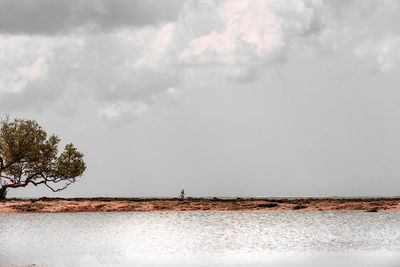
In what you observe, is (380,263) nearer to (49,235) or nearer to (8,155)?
(49,235)

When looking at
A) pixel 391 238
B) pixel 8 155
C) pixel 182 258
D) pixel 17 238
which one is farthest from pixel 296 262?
pixel 8 155

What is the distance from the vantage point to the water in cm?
2519

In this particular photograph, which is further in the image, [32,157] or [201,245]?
[32,157]

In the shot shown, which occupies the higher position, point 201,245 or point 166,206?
point 166,206

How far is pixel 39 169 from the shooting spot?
80.7 meters

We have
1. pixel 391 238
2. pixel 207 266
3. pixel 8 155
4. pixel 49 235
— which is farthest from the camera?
pixel 8 155

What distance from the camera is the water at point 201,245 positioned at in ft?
82.6

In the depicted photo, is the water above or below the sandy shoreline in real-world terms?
below

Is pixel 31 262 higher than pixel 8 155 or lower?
lower

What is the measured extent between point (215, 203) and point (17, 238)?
145 feet

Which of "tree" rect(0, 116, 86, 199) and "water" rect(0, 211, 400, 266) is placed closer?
"water" rect(0, 211, 400, 266)

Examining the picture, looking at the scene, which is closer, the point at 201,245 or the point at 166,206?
the point at 201,245

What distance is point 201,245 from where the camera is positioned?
32594 mm

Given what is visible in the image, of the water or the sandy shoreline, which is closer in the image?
Result: the water
